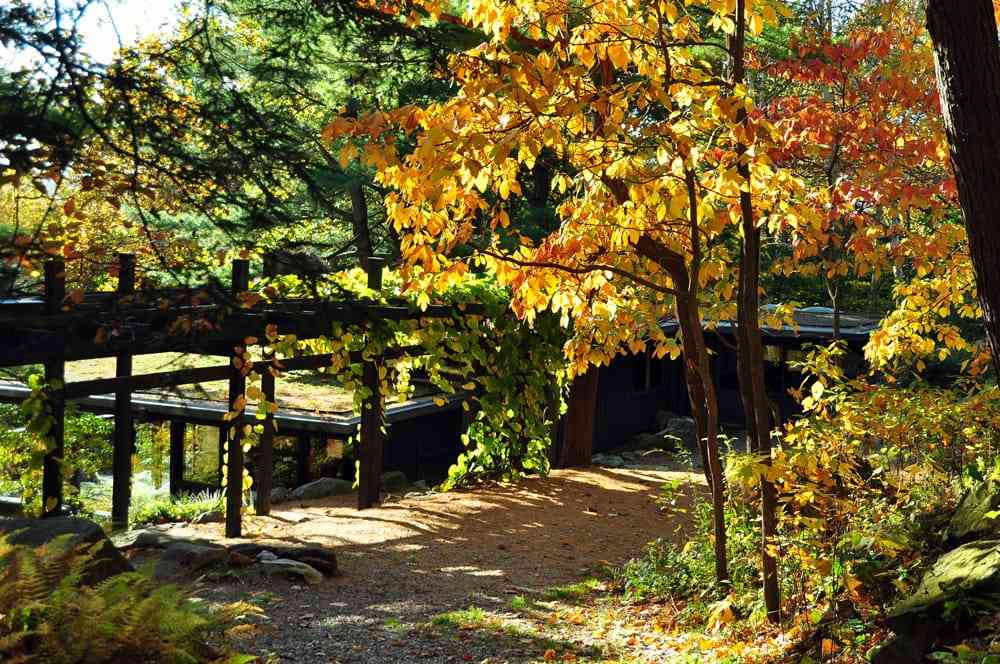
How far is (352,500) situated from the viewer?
1263 cm

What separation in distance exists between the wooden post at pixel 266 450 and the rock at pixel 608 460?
9.25 metres

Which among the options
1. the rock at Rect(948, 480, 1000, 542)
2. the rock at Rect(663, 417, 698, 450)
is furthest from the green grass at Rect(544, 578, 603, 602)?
the rock at Rect(663, 417, 698, 450)

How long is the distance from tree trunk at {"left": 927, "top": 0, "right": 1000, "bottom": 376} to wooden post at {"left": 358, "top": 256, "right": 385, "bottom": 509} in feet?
23.2

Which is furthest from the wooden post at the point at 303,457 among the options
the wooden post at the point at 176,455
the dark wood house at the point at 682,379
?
the dark wood house at the point at 682,379

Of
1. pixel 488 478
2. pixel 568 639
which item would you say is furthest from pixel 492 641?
pixel 488 478

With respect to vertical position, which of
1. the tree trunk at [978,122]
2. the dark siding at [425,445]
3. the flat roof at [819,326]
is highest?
the flat roof at [819,326]

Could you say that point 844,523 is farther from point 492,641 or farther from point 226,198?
point 226,198

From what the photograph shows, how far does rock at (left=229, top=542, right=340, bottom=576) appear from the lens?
774 cm

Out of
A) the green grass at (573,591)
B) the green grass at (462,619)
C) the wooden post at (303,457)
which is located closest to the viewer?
the green grass at (462,619)

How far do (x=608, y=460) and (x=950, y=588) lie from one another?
1461cm

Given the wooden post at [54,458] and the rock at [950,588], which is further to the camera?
the wooden post at [54,458]

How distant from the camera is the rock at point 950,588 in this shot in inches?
181

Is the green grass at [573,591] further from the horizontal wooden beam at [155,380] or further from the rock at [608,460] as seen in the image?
the rock at [608,460]

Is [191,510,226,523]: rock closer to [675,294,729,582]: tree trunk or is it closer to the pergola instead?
the pergola
